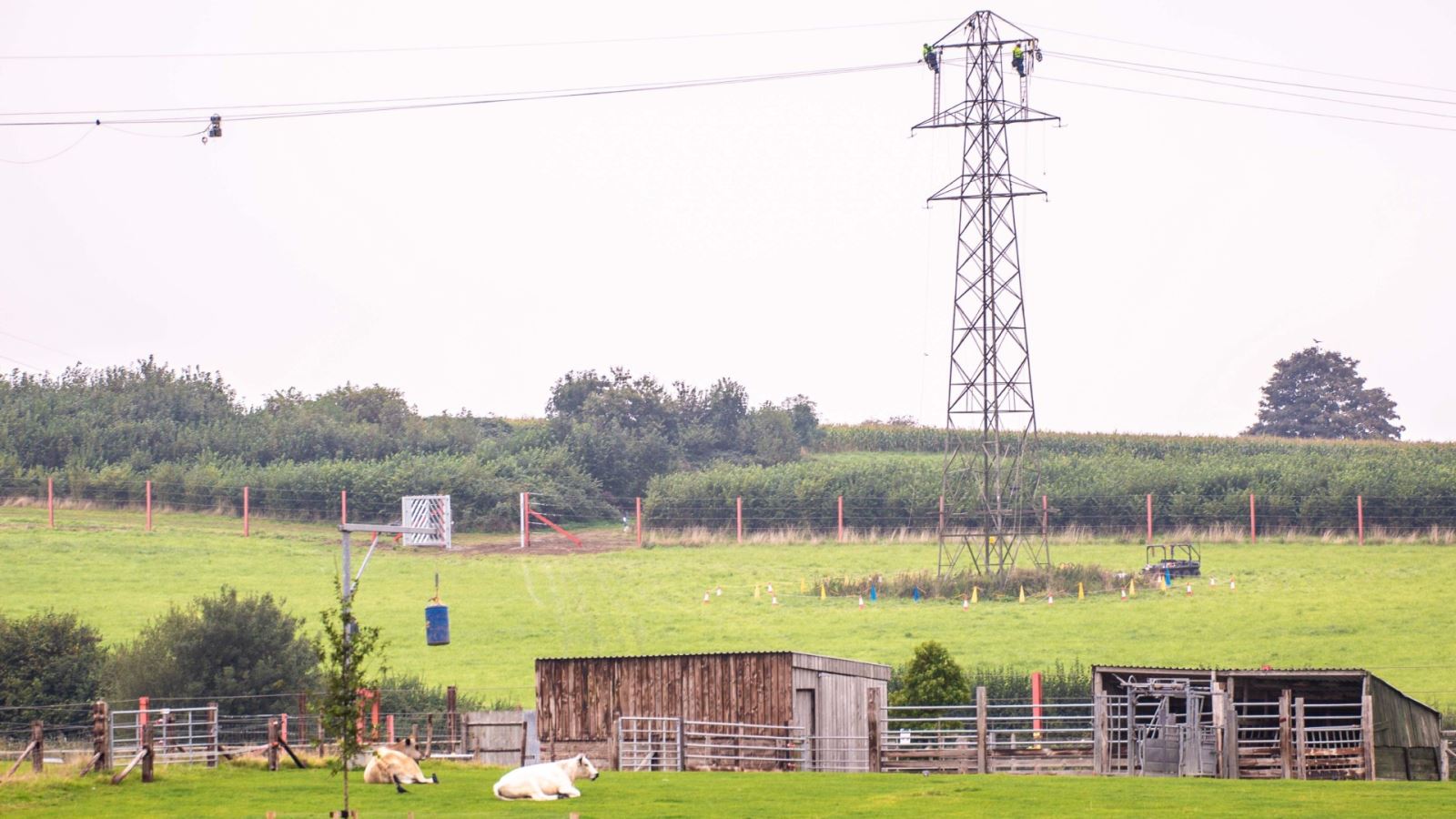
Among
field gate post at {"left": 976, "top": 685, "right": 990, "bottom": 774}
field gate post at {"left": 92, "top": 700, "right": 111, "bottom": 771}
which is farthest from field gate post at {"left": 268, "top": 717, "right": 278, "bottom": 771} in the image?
field gate post at {"left": 976, "top": 685, "right": 990, "bottom": 774}

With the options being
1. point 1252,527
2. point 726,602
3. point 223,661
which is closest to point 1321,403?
point 1252,527

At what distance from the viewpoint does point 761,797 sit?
861 inches

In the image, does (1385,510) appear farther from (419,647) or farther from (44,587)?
(44,587)

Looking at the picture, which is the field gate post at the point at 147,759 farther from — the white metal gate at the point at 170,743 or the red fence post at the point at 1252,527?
the red fence post at the point at 1252,527

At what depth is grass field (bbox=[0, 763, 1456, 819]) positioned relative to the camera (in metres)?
19.9

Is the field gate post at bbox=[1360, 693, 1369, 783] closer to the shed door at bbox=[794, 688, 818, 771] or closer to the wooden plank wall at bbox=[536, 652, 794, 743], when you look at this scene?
the shed door at bbox=[794, 688, 818, 771]

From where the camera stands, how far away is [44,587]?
53656 mm

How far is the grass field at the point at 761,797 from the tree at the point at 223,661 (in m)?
12.9

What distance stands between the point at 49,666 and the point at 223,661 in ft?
12.6

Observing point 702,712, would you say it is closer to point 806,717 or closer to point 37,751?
point 806,717

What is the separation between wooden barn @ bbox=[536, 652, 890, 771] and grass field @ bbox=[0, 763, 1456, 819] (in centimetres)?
486

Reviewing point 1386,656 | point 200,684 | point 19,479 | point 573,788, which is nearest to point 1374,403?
point 1386,656

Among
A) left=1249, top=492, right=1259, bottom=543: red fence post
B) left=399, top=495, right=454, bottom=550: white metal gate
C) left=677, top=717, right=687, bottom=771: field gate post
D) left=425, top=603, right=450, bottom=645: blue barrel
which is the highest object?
left=399, top=495, right=454, bottom=550: white metal gate

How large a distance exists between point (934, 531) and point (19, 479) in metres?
37.9
